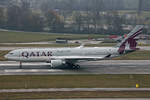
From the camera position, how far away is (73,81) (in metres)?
42.8

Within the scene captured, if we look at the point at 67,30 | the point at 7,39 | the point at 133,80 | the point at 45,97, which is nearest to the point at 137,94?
the point at 133,80

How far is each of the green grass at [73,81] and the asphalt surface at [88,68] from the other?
3.34m

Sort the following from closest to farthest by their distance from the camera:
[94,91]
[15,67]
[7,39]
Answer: [94,91] → [15,67] → [7,39]

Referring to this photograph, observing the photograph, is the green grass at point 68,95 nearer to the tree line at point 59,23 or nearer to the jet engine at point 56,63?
the jet engine at point 56,63

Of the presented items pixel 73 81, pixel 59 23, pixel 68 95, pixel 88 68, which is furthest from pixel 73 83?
pixel 59 23

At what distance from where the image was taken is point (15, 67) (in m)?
Result: 53.7

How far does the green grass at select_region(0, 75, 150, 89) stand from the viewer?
40.0 m

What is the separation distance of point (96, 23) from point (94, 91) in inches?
4157

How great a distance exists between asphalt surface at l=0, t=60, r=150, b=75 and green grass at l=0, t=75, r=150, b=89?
3339mm

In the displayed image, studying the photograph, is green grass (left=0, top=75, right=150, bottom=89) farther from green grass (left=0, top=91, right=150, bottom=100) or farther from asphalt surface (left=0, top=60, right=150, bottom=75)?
green grass (left=0, top=91, right=150, bottom=100)

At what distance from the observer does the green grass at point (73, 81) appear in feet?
131

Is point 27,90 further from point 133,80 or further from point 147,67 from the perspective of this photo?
point 147,67

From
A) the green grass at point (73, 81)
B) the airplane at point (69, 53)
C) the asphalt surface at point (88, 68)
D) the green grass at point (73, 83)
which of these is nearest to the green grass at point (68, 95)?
the green grass at point (73, 83)

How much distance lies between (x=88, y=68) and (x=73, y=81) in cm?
1106
